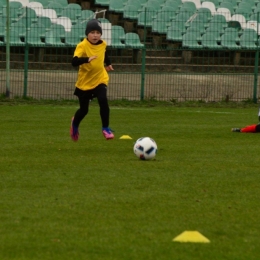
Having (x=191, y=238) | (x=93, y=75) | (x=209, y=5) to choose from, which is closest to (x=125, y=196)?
(x=191, y=238)

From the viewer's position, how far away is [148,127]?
1605cm

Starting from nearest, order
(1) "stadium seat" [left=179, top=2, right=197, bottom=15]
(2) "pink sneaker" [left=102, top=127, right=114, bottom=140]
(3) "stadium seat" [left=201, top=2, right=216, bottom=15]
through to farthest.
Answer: (2) "pink sneaker" [left=102, top=127, right=114, bottom=140], (1) "stadium seat" [left=179, top=2, right=197, bottom=15], (3) "stadium seat" [left=201, top=2, right=216, bottom=15]

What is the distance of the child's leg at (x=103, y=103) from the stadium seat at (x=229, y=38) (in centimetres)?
1221

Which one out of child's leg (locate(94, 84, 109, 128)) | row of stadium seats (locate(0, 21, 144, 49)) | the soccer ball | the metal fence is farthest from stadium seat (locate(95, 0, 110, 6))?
the soccer ball

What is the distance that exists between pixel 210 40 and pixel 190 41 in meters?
0.62

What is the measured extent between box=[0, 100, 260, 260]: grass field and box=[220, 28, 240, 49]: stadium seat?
33.1ft

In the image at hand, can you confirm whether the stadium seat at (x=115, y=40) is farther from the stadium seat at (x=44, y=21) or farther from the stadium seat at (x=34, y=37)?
the stadium seat at (x=34, y=37)

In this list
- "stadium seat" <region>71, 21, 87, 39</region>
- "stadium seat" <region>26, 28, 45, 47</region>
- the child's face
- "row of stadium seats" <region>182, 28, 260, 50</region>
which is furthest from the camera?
"row of stadium seats" <region>182, 28, 260, 50</region>

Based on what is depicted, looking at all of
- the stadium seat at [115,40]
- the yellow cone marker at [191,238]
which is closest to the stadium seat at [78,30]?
the stadium seat at [115,40]

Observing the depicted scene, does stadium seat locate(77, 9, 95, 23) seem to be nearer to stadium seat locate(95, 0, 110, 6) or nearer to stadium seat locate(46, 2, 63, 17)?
stadium seat locate(46, 2, 63, 17)

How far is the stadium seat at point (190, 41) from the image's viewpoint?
24.2 metres

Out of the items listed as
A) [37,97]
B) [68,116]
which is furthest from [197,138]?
[37,97]

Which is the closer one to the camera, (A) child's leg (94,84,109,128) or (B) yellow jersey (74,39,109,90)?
(A) child's leg (94,84,109,128)

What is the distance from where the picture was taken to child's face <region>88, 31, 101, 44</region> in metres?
12.5
